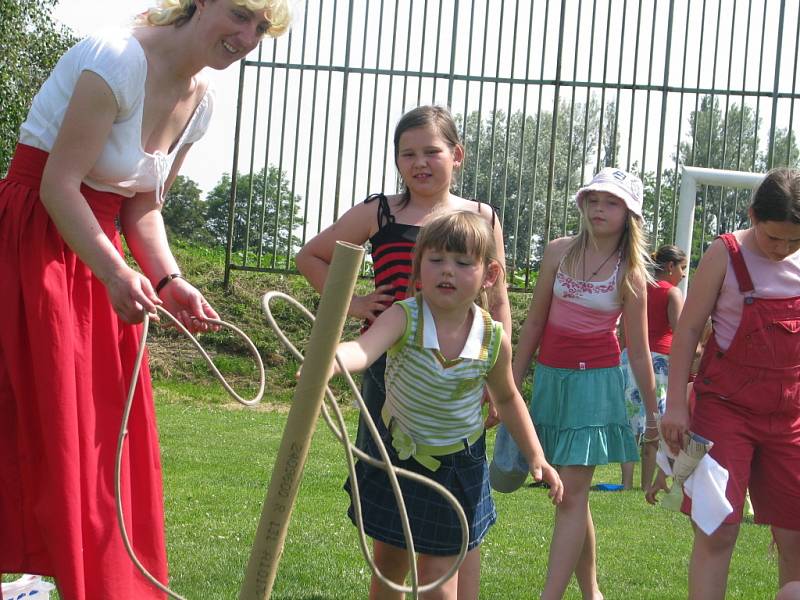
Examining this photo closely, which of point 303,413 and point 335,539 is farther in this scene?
point 335,539

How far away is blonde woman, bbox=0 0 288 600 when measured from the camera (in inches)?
101

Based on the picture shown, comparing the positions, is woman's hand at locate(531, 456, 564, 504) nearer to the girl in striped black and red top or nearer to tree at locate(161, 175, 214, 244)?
the girl in striped black and red top

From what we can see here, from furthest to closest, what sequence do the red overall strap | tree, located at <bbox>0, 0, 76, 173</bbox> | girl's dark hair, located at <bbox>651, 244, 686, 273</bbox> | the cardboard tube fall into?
tree, located at <bbox>0, 0, 76, 173</bbox> → girl's dark hair, located at <bbox>651, 244, 686, 273</bbox> → the red overall strap → the cardboard tube

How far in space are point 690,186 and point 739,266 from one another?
558 centimetres

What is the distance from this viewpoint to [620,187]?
4.45 meters

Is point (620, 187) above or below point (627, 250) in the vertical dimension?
above

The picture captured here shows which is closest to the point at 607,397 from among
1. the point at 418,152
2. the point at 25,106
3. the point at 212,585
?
the point at 418,152

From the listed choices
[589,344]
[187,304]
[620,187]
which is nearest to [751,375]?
[589,344]

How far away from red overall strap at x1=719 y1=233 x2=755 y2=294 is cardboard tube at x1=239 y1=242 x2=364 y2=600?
2.41m

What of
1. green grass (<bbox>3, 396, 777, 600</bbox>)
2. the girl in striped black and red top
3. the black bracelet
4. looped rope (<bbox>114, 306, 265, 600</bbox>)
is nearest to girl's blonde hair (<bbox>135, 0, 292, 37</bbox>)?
the black bracelet

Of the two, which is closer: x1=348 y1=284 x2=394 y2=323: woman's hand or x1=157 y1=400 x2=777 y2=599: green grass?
x1=348 y1=284 x2=394 y2=323: woman's hand

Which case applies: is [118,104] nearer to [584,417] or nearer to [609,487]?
[584,417]

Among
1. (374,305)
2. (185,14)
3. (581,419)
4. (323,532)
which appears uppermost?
(185,14)

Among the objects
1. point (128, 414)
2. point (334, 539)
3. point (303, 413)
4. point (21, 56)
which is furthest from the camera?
point (21, 56)
